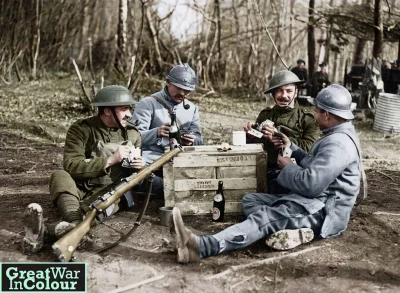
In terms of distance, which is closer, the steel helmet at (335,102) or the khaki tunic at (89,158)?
the steel helmet at (335,102)

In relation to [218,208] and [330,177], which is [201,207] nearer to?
[218,208]

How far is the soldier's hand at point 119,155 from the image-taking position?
186 inches

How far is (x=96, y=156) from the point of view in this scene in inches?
195

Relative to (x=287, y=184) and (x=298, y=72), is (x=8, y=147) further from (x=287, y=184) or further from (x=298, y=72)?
(x=298, y=72)

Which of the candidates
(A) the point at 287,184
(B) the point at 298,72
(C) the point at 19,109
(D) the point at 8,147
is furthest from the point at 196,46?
(A) the point at 287,184

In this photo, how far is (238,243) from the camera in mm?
4133

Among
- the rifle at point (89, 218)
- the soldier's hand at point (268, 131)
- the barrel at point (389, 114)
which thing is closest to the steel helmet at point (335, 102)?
the soldier's hand at point (268, 131)

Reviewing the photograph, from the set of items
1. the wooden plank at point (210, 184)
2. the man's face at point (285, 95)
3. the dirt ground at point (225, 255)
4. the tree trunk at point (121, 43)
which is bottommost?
the dirt ground at point (225, 255)

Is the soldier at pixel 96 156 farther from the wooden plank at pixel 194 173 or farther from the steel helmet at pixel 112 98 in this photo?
the wooden plank at pixel 194 173

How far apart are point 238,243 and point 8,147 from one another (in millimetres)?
6194

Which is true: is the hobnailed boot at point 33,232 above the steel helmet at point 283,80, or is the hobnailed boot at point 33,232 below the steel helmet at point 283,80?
below

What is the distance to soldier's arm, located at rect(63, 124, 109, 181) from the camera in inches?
188

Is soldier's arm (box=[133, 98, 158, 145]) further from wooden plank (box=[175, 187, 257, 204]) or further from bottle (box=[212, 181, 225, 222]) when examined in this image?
bottle (box=[212, 181, 225, 222])

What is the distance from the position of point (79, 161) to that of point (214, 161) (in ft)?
4.42
